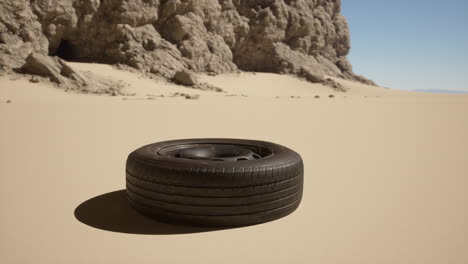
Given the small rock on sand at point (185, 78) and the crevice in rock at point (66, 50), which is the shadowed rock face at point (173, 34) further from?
the small rock on sand at point (185, 78)

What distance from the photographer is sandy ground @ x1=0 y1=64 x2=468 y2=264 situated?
237 cm

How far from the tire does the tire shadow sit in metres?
0.06

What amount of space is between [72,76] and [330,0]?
36400mm

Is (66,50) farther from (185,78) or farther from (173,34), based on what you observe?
(185,78)

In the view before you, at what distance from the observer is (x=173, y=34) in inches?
949

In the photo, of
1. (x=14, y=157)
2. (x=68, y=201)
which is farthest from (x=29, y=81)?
(x=68, y=201)

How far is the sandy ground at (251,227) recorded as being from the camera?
237 cm

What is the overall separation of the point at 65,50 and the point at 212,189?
70.4 ft

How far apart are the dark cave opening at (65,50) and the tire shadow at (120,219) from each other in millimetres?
19997

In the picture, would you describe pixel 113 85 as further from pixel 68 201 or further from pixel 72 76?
pixel 68 201

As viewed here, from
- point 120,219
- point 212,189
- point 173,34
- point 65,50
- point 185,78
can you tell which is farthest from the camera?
point 173,34

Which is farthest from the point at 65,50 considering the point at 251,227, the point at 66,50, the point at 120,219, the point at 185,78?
the point at 251,227

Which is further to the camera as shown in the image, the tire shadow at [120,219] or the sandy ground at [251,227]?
the tire shadow at [120,219]

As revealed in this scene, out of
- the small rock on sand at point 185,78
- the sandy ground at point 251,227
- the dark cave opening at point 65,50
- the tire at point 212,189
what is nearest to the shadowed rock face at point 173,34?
the dark cave opening at point 65,50
